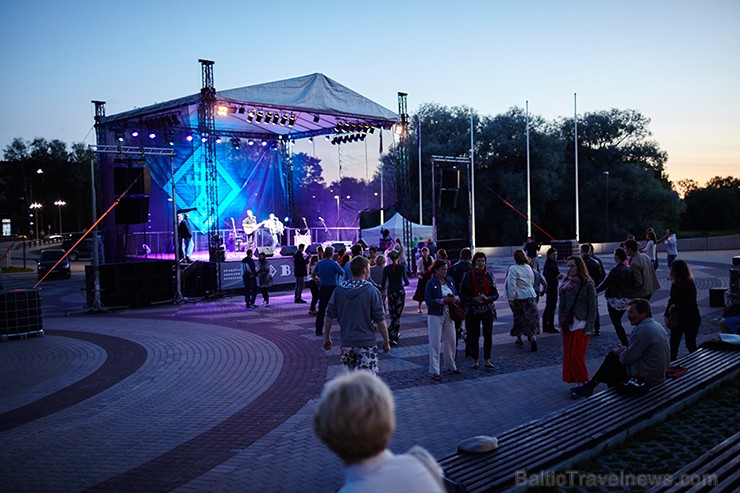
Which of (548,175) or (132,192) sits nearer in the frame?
(132,192)

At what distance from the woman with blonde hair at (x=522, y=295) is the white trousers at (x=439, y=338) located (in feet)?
5.86

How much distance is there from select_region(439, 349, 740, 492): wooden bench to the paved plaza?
985 mm

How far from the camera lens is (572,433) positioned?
5246 mm

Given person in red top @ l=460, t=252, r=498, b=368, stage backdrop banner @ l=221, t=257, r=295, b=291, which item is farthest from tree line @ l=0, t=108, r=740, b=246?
person in red top @ l=460, t=252, r=498, b=368

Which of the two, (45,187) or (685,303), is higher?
(45,187)

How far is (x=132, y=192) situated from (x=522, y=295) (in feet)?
44.6

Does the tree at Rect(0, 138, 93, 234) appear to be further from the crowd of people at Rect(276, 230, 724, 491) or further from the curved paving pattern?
the crowd of people at Rect(276, 230, 724, 491)

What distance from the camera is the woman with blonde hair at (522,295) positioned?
1041 cm

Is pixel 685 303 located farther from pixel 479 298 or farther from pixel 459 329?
pixel 459 329

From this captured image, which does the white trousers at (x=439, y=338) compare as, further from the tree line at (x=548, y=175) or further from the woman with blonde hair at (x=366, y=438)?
the tree line at (x=548, y=175)

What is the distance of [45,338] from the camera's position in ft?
44.8

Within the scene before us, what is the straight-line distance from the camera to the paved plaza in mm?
5730

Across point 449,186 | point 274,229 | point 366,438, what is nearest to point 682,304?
point 366,438

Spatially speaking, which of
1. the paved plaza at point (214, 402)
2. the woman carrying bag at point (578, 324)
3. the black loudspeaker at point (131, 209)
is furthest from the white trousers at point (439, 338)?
the black loudspeaker at point (131, 209)
